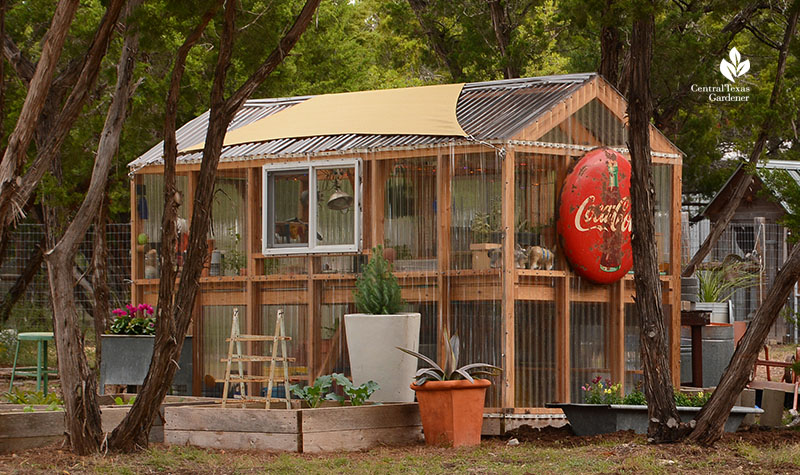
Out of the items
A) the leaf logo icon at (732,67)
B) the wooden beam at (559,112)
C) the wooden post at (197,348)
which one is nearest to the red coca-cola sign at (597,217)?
the wooden beam at (559,112)

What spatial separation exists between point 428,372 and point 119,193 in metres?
7.92

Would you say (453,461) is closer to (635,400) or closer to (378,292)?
(378,292)

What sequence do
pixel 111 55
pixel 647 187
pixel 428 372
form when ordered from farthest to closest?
1. pixel 111 55
2. pixel 428 372
3. pixel 647 187

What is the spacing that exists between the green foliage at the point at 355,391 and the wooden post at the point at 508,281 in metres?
1.15

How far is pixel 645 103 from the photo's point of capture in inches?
326

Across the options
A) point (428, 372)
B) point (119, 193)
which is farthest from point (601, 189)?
point (119, 193)

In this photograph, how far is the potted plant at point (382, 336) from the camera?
9.41 metres

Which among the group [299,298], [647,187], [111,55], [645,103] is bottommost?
[299,298]

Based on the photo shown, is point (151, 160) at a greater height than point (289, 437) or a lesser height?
greater

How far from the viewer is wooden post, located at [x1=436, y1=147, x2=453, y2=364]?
9930mm

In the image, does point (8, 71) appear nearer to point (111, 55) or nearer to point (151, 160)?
point (111, 55)

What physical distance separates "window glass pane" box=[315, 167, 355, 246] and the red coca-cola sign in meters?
1.98

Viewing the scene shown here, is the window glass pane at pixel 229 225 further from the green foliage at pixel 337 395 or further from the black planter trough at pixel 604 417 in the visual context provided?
the black planter trough at pixel 604 417

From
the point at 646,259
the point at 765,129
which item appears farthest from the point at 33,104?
the point at 765,129
